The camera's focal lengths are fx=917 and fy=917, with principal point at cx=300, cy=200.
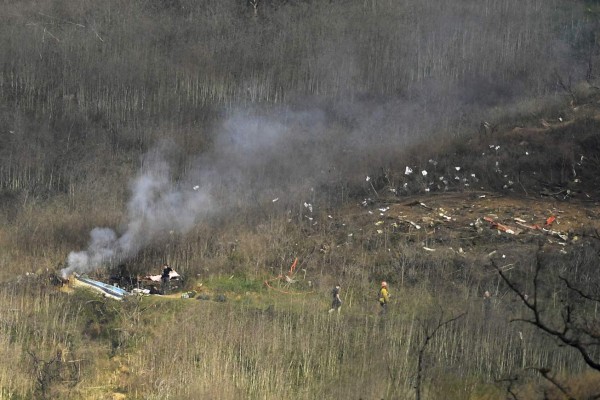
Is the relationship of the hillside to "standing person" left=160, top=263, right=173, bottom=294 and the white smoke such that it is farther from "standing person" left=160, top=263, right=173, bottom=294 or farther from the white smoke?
"standing person" left=160, top=263, right=173, bottom=294

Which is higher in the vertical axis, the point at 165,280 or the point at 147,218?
the point at 147,218

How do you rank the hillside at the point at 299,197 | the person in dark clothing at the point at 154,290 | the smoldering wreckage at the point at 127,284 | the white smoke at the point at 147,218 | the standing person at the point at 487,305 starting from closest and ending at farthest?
the hillside at the point at 299,197, the standing person at the point at 487,305, the smoldering wreckage at the point at 127,284, the person in dark clothing at the point at 154,290, the white smoke at the point at 147,218

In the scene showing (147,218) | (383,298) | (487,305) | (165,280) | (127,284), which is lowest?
(127,284)

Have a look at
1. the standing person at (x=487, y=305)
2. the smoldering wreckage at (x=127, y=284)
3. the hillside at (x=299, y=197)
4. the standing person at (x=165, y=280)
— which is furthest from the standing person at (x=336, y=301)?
the standing person at (x=165, y=280)

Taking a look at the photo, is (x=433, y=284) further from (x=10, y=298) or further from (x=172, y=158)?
(x=172, y=158)

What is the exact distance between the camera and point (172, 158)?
103 ft

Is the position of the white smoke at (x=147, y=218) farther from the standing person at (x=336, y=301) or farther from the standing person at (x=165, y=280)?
the standing person at (x=336, y=301)

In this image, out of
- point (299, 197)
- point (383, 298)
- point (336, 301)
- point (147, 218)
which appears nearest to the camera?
point (383, 298)

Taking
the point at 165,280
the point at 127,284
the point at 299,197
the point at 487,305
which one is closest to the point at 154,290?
the point at 165,280

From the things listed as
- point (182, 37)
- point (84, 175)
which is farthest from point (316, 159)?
point (182, 37)

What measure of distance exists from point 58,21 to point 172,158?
37.2 feet

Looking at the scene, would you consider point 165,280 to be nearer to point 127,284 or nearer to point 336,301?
point 127,284

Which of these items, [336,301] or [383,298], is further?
[336,301]

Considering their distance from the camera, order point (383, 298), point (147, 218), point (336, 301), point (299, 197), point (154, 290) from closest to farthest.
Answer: point (383, 298) < point (336, 301) < point (154, 290) < point (147, 218) < point (299, 197)
